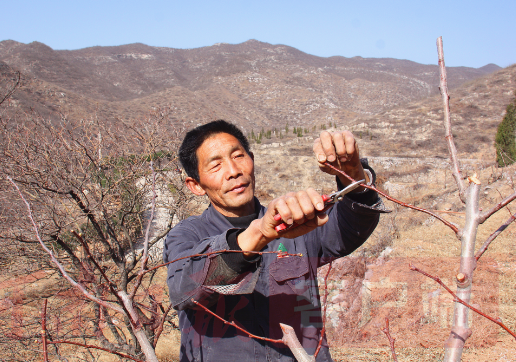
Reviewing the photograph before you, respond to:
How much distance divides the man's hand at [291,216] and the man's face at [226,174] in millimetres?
611

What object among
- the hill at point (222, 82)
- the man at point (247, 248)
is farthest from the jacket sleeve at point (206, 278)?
the hill at point (222, 82)

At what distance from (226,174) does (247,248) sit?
655 mm

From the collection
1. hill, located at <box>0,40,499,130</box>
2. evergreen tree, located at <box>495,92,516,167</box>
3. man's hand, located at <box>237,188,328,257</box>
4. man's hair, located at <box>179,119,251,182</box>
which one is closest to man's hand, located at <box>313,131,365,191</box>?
man's hand, located at <box>237,188,328,257</box>

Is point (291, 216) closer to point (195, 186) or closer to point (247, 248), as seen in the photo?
point (247, 248)

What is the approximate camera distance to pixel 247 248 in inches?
41.6

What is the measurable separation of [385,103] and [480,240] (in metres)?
58.7

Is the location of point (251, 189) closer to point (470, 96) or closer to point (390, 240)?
point (390, 240)

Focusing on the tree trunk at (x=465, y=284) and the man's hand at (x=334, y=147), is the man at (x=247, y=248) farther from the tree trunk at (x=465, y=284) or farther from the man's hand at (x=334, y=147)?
the tree trunk at (x=465, y=284)

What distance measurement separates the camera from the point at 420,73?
8662 centimetres

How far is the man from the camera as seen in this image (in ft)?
3.45

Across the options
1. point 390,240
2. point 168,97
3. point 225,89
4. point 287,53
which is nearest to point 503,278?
point 390,240

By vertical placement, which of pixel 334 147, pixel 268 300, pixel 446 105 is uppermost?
Answer: pixel 446 105

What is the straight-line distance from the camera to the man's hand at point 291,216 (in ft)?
3.07

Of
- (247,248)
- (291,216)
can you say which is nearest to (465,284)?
(291,216)
